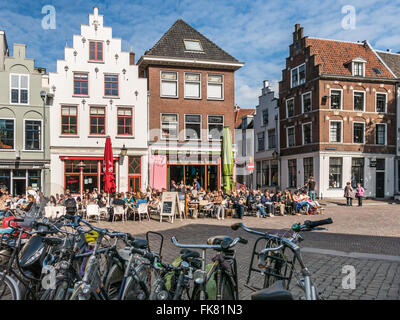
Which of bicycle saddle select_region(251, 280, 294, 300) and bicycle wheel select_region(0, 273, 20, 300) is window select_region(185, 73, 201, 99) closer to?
bicycle wheel select_region(0, 273, 20, 300)

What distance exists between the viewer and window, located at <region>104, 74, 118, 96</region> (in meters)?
23.0

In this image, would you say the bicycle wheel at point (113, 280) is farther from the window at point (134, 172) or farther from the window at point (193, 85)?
the window at point (193, 85)

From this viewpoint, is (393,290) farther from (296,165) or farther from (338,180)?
(296,165)

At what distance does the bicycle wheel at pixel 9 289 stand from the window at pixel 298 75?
97.1 feet

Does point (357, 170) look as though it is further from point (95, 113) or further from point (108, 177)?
point (108, 177)

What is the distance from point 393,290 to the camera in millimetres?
5266

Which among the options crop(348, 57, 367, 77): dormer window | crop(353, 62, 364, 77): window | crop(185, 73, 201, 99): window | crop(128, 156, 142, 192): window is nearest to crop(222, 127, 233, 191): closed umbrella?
crop(128, 156, 142, 192): window

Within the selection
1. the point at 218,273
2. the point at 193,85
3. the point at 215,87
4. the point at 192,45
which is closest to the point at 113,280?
the point at 218,273

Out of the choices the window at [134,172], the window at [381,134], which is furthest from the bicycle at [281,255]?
the window at [381,134]

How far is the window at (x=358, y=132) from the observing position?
1117 inches

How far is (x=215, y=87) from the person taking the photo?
25.1 metres

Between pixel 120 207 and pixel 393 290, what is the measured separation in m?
10.8

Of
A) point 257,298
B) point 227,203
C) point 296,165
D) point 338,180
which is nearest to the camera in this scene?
A: point 257,298
